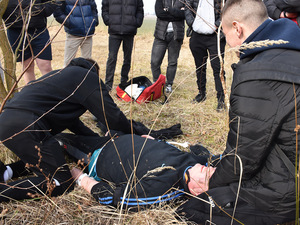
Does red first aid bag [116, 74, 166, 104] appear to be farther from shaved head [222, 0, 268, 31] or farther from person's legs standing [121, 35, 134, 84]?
shaved head [222, 0, 268, 31]

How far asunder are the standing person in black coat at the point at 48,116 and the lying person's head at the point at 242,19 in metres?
1.02

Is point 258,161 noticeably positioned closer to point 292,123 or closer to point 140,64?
point 292,123

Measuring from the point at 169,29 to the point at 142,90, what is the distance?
1248 millimetres

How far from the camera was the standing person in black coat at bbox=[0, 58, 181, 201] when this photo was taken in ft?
6.68

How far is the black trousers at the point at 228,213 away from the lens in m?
1.61

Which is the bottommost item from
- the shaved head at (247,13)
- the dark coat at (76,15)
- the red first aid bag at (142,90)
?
the red first aid bag at (142,90)

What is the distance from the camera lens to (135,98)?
14.5ft

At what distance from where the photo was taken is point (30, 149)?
82.4 inches

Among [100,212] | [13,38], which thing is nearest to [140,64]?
[13,38]

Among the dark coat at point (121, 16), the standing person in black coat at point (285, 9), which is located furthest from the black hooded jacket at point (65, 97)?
the dark coat at point (121, 16)

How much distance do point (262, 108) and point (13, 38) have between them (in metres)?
3.65

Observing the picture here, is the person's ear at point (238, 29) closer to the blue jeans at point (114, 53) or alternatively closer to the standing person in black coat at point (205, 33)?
the standing person in black coat at point (205, 33)

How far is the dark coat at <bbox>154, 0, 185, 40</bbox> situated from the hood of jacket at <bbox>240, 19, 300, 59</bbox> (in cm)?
326

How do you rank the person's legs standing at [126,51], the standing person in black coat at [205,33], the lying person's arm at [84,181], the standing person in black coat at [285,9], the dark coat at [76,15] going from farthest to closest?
the person's legs standing at [126,51] → the dark coat at [76,15] → the standing person in black coat at [205,33] → the standing person in black coat at [285,9] → the lying person's arm at [84,181]
